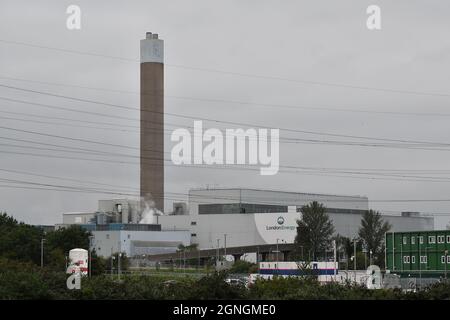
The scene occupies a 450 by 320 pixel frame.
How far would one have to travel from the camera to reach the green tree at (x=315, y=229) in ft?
457

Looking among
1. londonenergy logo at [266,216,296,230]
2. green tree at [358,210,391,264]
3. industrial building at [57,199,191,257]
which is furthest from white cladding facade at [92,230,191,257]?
green tree at [358,210,391,264]

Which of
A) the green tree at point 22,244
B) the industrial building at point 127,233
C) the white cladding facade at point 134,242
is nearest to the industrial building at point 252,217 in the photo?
the industrial building at point 127,233

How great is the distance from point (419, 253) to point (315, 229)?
172 ft

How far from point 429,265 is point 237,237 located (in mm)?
75955

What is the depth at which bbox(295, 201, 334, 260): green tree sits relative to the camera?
457ft

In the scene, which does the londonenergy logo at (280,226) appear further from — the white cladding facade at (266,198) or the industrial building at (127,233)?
the industrial building at (127,233)

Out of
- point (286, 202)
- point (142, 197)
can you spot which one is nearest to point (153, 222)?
point (142, 197)

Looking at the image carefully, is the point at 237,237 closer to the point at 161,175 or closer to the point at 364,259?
the point at 161,175

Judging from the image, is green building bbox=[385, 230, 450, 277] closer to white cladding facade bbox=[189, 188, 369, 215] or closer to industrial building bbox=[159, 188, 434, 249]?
industrial building bbox=[159, 188, 434, 249]

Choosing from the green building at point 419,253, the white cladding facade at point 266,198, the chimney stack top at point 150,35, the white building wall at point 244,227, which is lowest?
the green building at point 419,253

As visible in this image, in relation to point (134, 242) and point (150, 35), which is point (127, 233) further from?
point (150, 35)

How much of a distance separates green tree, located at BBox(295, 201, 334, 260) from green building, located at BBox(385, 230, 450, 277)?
4645cm

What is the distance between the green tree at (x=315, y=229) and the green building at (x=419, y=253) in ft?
152
